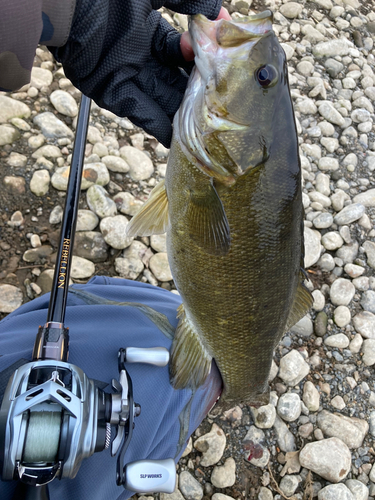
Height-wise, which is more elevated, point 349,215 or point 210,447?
point 349,215

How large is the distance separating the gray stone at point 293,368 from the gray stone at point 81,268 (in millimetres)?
1639

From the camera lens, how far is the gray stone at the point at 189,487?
2.51 meters

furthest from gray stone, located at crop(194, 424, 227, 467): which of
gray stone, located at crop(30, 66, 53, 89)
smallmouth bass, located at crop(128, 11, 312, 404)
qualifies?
gray stone, located at crop(30, 66, 53, 89)

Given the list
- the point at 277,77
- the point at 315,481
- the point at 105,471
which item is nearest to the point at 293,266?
the point at 277,77

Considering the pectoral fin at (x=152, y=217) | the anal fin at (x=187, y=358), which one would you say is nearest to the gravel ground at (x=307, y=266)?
the anal fin at (x=187, y=358)

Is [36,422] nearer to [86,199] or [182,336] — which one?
[182,336]

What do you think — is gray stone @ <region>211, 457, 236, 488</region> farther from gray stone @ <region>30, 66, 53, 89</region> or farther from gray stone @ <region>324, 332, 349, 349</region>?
gray stone @ <region>30, 66, 53, 89</region>

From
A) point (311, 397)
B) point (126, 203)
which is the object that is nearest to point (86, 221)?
point (126, 203)

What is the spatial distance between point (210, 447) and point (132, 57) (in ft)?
8.00

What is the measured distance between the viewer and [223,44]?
161cm

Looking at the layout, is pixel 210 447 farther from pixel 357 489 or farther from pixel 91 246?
pixel 91 246

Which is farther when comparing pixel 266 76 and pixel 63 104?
pixel 63 104

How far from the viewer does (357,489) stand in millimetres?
2689

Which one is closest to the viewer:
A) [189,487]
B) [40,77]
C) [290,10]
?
[189,487]
